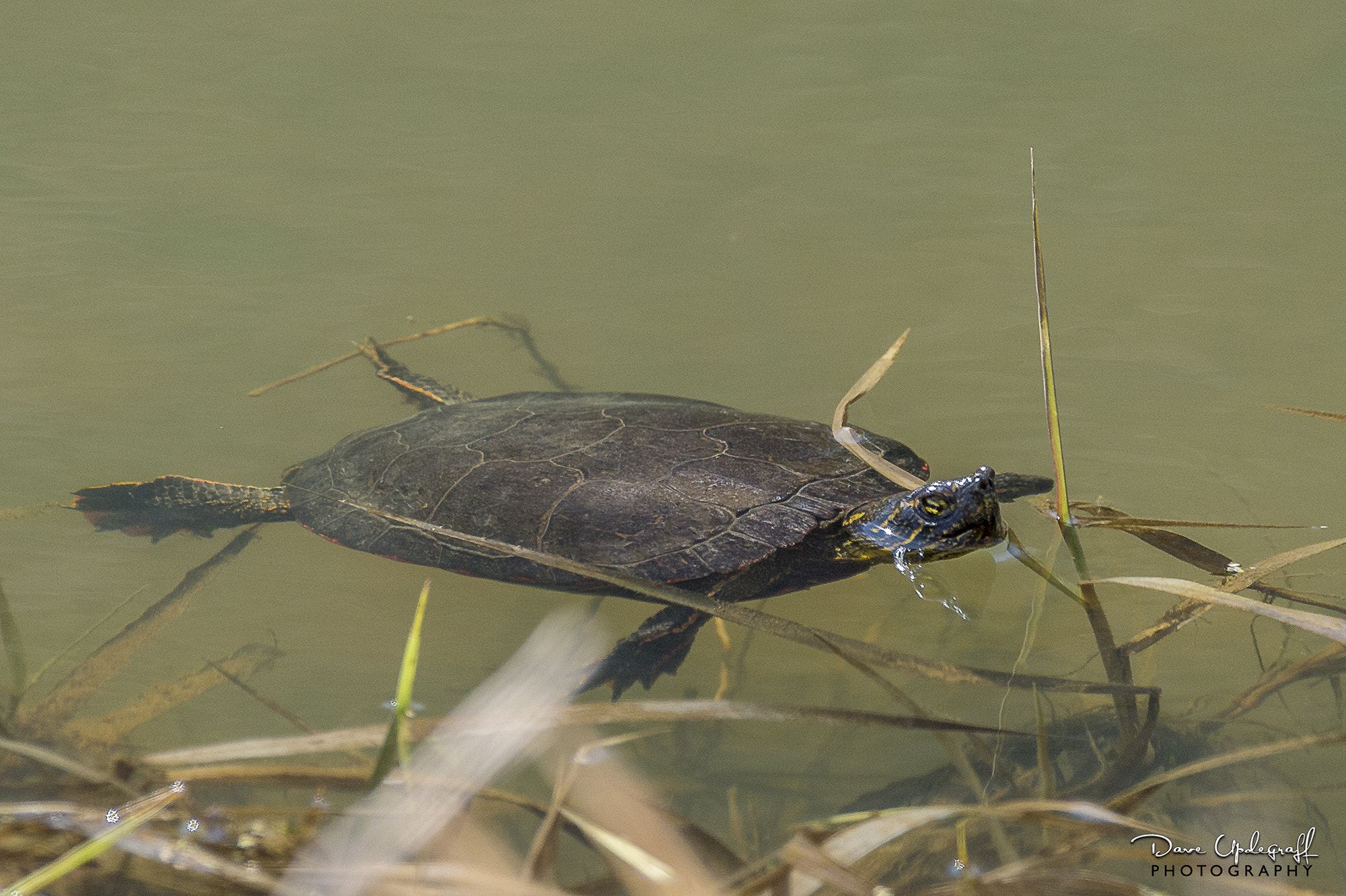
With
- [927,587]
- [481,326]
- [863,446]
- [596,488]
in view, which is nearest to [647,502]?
[596,488]

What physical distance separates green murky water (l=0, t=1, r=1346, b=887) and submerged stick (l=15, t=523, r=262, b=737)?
0.07m

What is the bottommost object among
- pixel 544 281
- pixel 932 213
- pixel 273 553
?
pixel 273 553

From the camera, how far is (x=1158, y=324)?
398 centimetres

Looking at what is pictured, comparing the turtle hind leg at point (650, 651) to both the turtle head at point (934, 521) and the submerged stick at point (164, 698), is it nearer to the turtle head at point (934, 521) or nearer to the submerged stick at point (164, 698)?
the turtle head at point (934, 521)

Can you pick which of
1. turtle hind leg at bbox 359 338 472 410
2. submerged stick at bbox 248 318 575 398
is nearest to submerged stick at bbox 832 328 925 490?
submerged stick at bbox 248 318 575 398

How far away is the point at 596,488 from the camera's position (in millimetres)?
2623

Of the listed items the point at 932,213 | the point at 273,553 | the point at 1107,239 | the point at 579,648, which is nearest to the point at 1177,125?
the point at 1107,239

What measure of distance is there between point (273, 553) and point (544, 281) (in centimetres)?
195

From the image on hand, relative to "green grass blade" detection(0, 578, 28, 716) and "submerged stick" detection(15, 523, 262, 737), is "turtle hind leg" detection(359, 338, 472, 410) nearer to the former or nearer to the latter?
"submerged stick" detection(15, 523, 262, 737)

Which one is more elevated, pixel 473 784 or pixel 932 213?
pixel 932 213

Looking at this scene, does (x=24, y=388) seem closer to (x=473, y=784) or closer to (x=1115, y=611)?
(x=473, y=784)

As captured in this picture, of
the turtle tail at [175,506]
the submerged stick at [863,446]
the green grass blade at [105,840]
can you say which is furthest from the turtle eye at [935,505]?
the turtle tail at [175,506]

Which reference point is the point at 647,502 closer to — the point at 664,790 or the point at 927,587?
the point at 664,790

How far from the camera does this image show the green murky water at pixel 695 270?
284 cm
